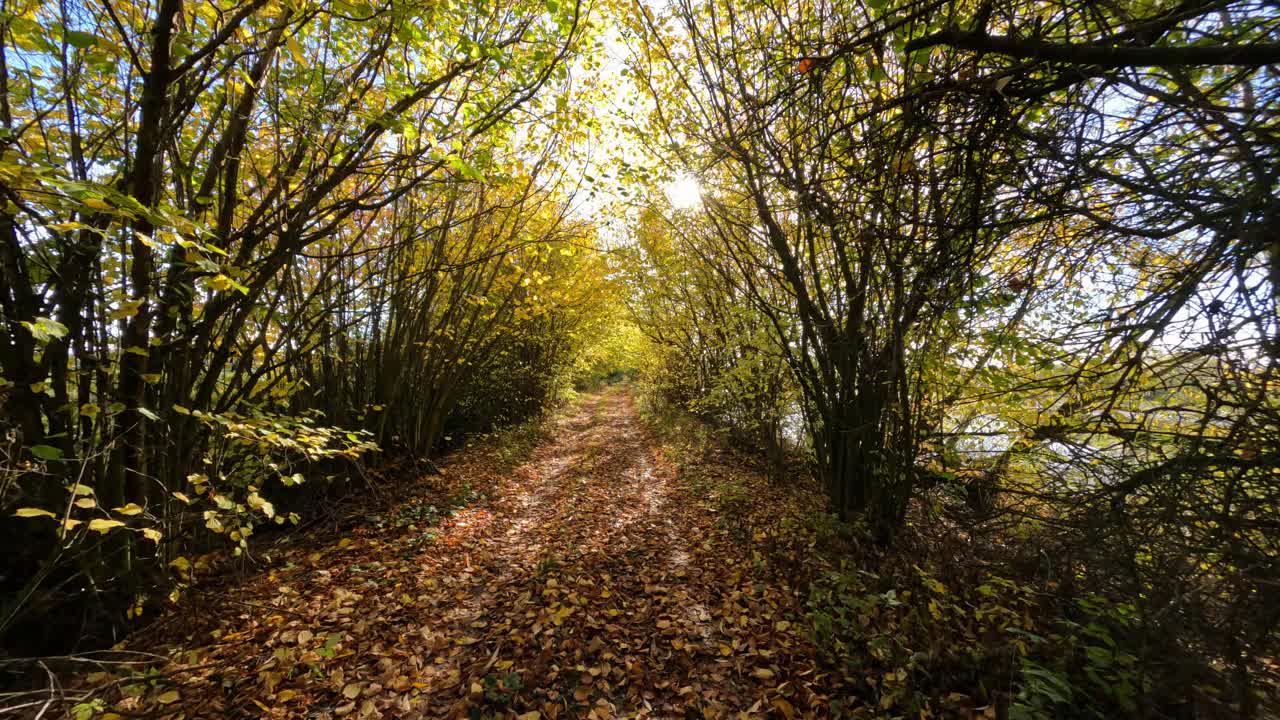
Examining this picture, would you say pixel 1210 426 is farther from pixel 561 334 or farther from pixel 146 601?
pixel 561 334

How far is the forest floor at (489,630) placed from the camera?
2.82 meters

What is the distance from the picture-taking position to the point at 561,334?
13.1m

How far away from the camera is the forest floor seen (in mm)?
2822

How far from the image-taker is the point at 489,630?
358 cm

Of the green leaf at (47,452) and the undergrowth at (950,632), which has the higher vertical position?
the green leaf at (47,452)

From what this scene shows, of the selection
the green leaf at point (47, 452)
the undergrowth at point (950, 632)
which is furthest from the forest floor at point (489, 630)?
the green leaf at point (47, 452)

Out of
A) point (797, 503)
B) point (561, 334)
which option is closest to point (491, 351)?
point (561, 334)

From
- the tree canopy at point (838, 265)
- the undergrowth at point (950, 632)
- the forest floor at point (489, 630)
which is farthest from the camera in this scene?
the forest floor at point (489, 630)

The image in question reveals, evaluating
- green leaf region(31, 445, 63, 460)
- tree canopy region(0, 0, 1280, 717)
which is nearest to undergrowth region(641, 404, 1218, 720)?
tree canopy region(0, 0, 1280, 717)

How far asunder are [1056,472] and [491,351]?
377 inches

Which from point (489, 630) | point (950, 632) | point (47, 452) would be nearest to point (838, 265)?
point (950, 632)

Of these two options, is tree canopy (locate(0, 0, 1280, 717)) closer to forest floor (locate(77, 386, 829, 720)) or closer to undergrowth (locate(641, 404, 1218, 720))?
undergrowth (locate(641, 404, 1218, 720))

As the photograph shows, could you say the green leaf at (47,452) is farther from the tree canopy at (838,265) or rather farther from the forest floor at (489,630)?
the forest floor at (489,630)

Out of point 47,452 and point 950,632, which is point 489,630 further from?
point 950,632
